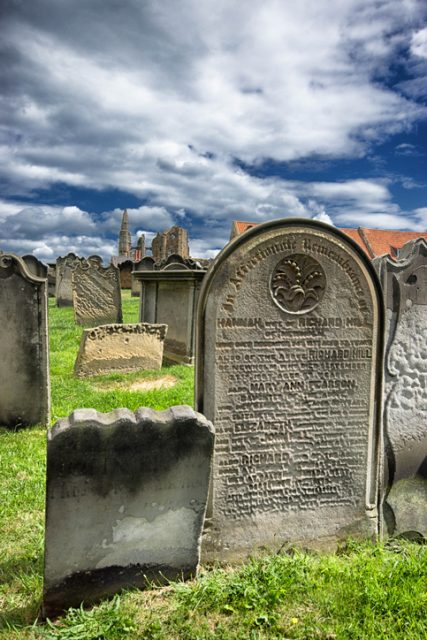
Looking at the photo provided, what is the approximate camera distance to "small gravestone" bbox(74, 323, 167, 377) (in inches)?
301

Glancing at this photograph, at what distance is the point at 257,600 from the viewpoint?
104 inches

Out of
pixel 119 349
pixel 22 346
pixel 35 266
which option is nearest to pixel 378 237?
pixel 35 266

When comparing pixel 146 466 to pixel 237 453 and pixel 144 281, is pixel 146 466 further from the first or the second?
pixel 144 281

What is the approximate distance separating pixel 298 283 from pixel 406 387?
4.09ft

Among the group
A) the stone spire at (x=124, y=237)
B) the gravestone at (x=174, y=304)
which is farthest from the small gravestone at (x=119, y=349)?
the stone spire at (x=124, y=237)

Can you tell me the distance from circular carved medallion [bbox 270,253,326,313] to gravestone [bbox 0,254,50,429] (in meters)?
3.16

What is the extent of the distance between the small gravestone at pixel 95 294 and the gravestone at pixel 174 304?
3.30 metres

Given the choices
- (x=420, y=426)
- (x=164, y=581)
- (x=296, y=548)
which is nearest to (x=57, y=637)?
(x=164, y=581)

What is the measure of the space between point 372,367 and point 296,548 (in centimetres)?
140

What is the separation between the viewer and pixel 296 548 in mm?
3260

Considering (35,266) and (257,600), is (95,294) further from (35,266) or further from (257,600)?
(257,600)

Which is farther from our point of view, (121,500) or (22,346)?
(22,346)

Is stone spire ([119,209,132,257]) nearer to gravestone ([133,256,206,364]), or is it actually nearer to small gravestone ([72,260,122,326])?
small gravestone ([72,260,122,326])

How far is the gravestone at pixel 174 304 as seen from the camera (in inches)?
348
